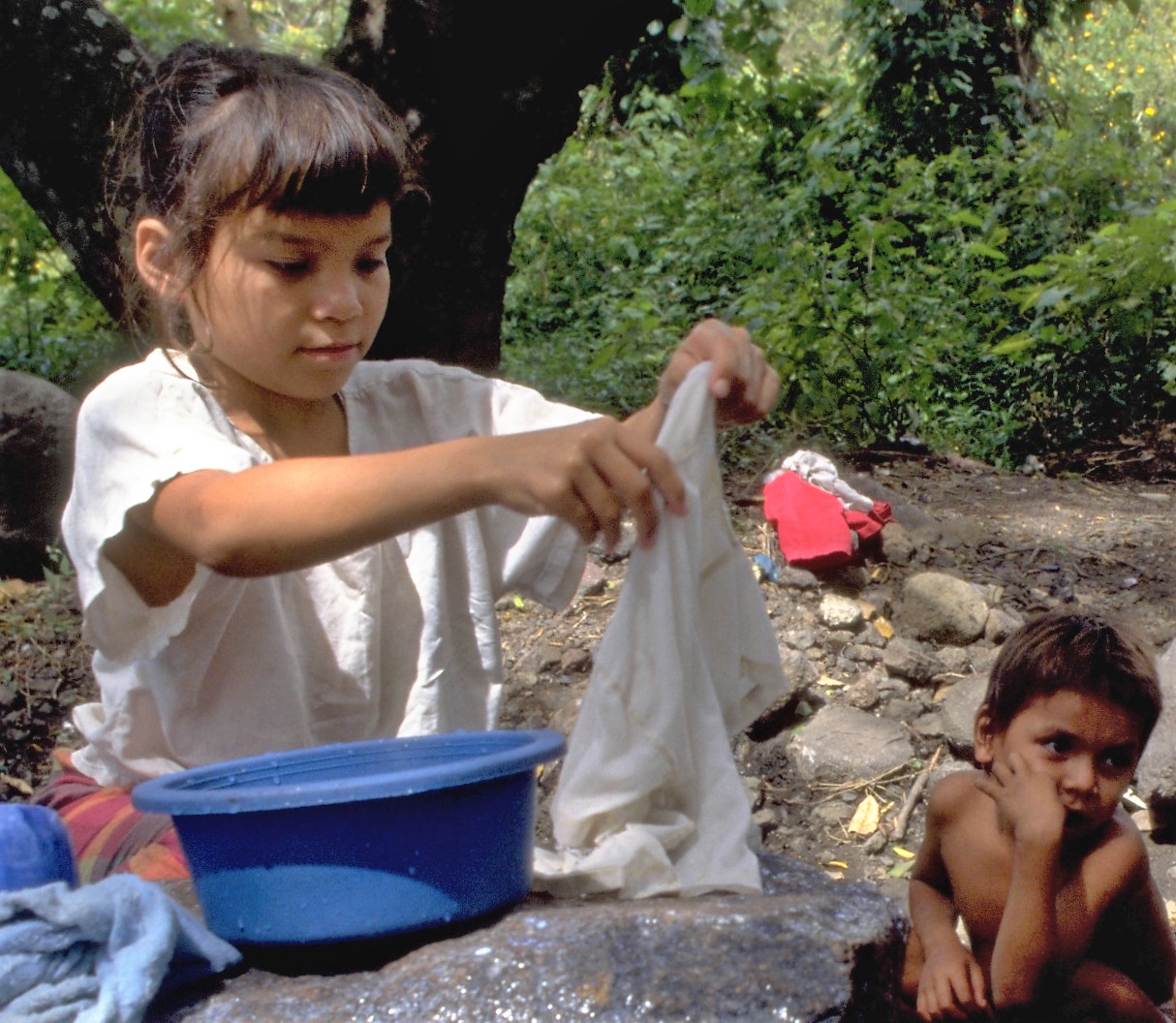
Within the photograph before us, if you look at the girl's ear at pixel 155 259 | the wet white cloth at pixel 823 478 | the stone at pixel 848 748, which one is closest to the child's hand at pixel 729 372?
the girl's ear at pixel 155 259

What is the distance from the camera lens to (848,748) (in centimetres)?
368

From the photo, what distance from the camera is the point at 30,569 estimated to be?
4.92m

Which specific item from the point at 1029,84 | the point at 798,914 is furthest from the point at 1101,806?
the point at 1029,84

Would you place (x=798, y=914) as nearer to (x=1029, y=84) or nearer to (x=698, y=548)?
(x=698, y=548)

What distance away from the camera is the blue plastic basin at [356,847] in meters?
1.34

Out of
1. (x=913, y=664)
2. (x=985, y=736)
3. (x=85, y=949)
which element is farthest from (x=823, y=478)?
(x=85, y=949)

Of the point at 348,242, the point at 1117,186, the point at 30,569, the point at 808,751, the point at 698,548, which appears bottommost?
the point at 808,751

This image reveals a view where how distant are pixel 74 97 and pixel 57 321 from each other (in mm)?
3102

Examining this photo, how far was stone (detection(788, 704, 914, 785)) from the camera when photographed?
363 cm

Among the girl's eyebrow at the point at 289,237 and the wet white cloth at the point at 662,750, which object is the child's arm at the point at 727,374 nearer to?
the wet white cloth at the point at 662,750

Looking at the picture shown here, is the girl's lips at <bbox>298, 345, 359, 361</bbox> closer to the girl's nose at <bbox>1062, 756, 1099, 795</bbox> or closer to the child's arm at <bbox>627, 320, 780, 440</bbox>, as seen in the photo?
the child's arm at <bbox>627, 320, 780, 440</bbox>

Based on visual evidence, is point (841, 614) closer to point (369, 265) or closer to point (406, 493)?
point (369, 265)

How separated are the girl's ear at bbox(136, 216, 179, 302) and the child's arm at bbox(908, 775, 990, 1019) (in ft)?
4.86

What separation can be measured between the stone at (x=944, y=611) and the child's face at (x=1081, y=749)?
201 centimetres
